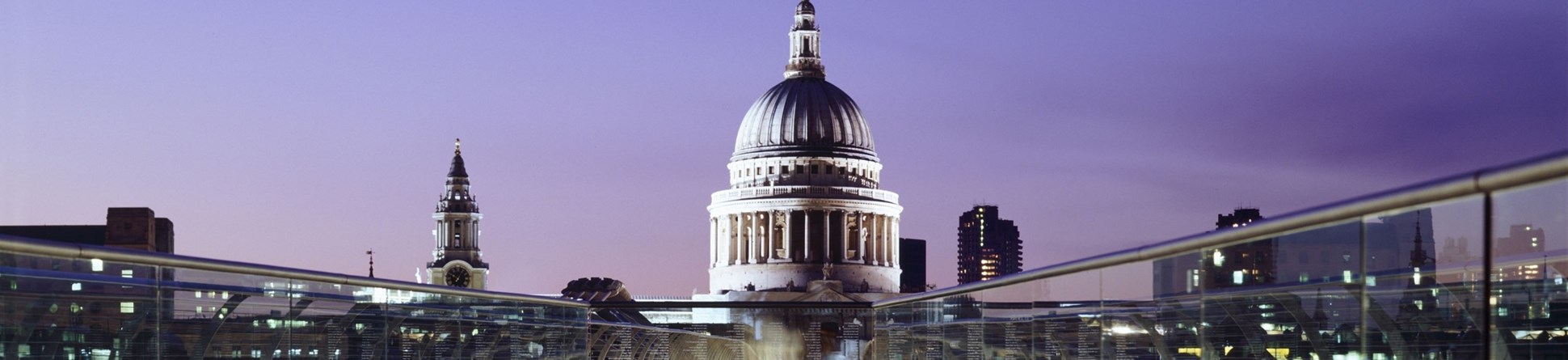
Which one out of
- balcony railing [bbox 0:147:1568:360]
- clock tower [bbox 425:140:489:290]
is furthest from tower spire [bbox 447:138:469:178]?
balcony railing [bbox 0:147:1568:360]

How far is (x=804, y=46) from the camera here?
18975 cm

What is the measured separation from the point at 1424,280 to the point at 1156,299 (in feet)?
10.7

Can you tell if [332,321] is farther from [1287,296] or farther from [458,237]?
[458,237]

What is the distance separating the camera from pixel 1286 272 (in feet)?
23.0

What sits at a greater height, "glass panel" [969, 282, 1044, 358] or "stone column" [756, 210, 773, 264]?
"stone column" [756, 210, 773, 264]

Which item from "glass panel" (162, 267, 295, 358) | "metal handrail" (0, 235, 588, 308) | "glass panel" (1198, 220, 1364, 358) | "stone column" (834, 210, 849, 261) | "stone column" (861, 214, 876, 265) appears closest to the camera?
"glass panel" (1198, 220, 1364, 358)

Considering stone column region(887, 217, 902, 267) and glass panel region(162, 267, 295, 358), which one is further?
stone column region(887, 217, 902, 267)

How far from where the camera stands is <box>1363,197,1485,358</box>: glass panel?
18.0ft

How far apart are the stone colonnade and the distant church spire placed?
17.7 metres

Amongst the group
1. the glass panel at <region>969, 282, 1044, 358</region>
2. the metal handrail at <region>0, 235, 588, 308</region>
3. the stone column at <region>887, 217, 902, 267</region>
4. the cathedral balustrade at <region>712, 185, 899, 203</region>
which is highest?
the cathedral balustrade at <region>712, 185, 899, 203</region>

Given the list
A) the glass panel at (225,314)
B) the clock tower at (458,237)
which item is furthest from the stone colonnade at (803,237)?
the glass panel at (225,314)

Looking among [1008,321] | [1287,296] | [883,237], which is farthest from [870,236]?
[1287,296]

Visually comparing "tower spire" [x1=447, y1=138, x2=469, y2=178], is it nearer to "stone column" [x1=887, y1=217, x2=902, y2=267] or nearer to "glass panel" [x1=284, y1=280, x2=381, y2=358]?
"stone column" [x1=887, y1=217, x2=902, y2=267]

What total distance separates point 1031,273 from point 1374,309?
6086mm
